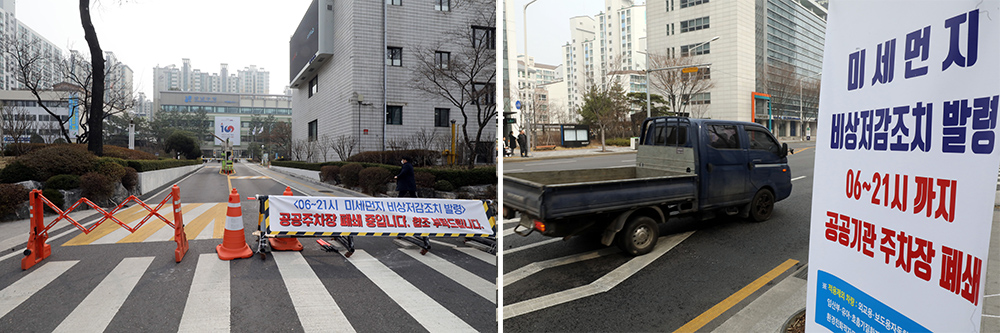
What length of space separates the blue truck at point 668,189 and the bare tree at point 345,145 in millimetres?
1849

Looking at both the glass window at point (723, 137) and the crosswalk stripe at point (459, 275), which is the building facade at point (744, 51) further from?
the crosswalk stripe at point (459, 275)

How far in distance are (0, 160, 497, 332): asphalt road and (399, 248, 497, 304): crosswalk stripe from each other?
1 centimetres

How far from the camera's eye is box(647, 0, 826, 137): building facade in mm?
2004

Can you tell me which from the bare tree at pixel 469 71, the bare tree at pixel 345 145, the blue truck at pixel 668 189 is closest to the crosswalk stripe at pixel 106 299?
Answer: the bare tree at pixel 345 145

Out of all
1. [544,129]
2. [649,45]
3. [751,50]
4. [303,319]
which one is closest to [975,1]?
[751,50]

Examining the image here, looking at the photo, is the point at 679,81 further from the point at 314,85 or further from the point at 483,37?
the point at 314,85

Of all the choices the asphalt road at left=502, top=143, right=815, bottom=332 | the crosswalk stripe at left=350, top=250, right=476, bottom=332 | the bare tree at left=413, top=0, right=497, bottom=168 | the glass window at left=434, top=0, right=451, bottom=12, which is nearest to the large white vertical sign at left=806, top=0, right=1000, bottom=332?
the asphalt road at left=502, top=143, right=815, bottom=332

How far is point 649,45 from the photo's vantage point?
2152 mm

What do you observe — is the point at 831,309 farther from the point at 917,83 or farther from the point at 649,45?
the point at 649,45

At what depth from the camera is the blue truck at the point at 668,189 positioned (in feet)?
8.77

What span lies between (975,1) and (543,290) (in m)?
1.72

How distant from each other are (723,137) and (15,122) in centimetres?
522

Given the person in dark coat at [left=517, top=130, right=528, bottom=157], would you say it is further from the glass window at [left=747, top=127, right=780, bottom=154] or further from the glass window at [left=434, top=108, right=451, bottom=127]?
the glass window at [left=434, top=108, right=451, bottom=127]

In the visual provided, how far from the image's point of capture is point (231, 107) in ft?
13.5
